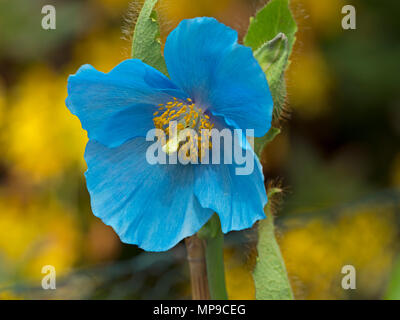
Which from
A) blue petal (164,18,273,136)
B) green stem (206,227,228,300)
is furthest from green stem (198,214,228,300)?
blue petal (164,18,273,136)

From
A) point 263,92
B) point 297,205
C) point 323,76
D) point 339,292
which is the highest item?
point 323,76

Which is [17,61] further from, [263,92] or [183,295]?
[263,92]

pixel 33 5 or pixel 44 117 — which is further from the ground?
pixel 33 5

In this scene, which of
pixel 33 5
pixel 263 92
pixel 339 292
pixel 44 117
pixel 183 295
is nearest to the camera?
pixel 263 92

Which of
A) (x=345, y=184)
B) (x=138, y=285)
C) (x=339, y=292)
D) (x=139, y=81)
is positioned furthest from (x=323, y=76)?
(x=139, y=81)

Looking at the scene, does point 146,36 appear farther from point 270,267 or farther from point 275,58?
point 270,267
